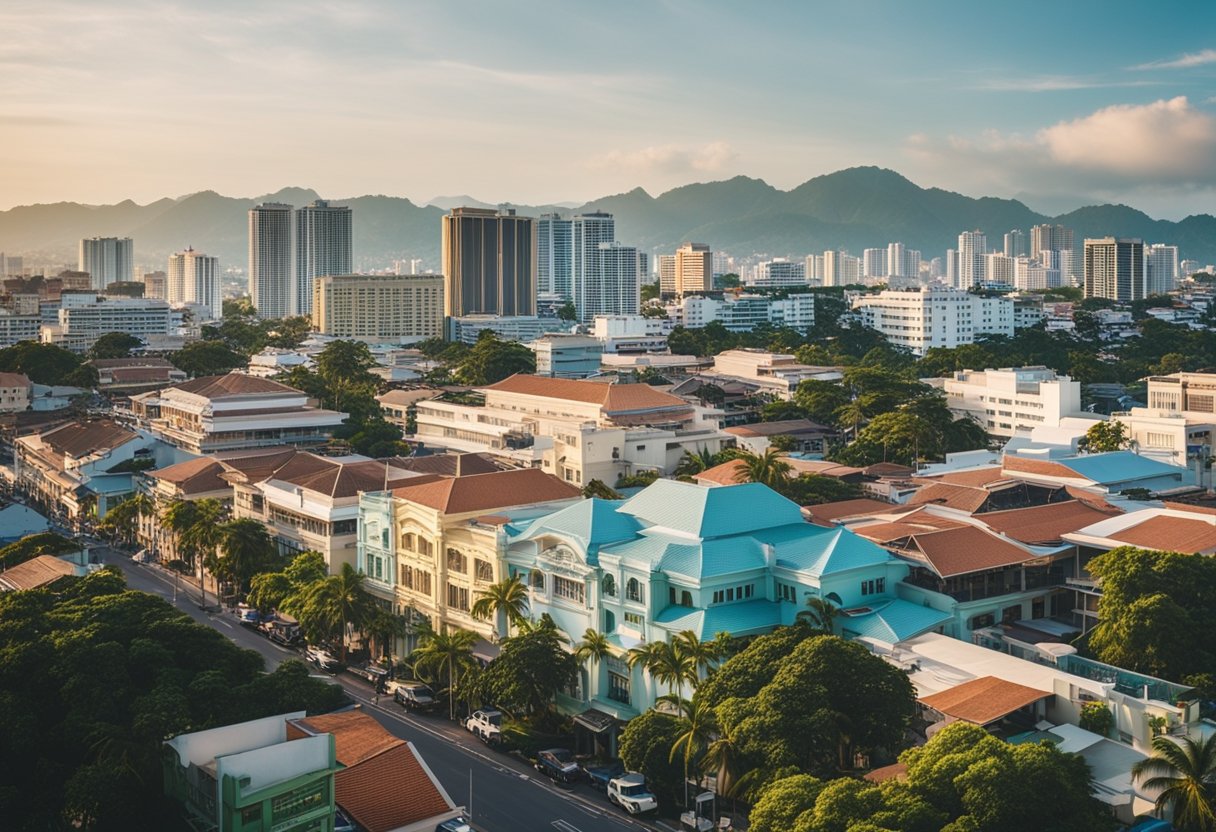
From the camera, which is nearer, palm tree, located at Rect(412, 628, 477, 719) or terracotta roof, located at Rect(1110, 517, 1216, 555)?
palm tree, located at Rect(412, 628, 477, 719)

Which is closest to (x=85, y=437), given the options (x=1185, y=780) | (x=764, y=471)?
(x=764, y=471)

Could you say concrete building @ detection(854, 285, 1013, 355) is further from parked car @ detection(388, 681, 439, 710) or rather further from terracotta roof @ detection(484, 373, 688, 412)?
parked car @ detection(388, 681, 439, 710)

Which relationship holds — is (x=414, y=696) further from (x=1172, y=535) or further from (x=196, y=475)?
(x=196, y=475)

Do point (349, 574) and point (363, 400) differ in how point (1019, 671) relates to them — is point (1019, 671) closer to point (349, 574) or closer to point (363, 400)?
point (349, 574)

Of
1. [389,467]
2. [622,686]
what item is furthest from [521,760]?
[389,467]

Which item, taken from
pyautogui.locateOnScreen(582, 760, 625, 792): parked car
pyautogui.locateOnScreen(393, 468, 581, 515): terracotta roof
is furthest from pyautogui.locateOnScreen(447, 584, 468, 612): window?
pyautogui.locateOnScreen(582, 760, 625, 792): parked car

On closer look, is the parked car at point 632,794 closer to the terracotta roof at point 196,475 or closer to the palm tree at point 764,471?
the palm tree at point 764,471

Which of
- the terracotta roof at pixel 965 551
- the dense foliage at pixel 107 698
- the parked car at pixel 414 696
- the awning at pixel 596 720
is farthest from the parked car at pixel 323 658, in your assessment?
the terracotta roof at pixel 965 551
